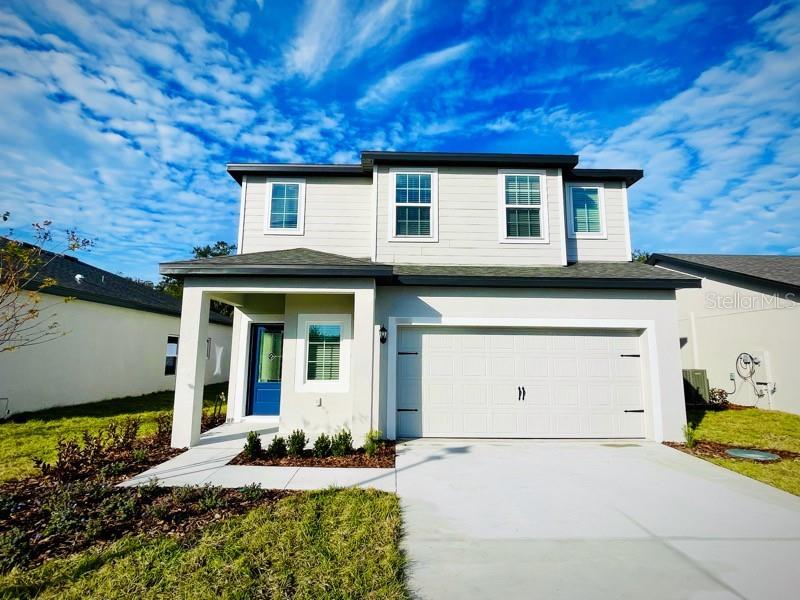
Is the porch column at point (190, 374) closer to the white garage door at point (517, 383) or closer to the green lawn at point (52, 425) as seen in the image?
the green lawn at point (52, 425)

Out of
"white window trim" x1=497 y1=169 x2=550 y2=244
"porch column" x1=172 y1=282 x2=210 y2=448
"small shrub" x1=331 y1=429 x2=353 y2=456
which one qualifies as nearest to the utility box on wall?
"white window trim" x1=497 y1=169 x2=550 y2=244

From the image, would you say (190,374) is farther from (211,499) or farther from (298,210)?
(298,210)

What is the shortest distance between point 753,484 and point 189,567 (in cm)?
729

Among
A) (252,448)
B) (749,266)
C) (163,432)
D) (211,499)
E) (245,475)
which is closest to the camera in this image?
(211,499)

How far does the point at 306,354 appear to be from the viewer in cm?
794

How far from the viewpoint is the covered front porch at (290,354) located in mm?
6910

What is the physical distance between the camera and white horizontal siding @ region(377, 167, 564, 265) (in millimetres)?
8820

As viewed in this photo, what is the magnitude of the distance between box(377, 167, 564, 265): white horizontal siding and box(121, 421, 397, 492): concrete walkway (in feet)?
15.7

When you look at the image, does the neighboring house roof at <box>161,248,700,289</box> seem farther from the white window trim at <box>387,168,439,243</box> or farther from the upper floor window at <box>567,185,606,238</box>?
the upper floor window at <box>567,185,606,238</box>

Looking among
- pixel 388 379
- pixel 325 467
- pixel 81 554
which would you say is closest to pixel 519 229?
pixel 388 379

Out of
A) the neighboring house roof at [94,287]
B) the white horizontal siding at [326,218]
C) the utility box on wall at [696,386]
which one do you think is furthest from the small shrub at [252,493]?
the utility box on wall at [696,386]

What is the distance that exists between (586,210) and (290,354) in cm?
809

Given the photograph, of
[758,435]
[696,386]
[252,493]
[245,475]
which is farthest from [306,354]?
[696,386]

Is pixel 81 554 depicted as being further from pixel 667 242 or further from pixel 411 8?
pixel 667 242
